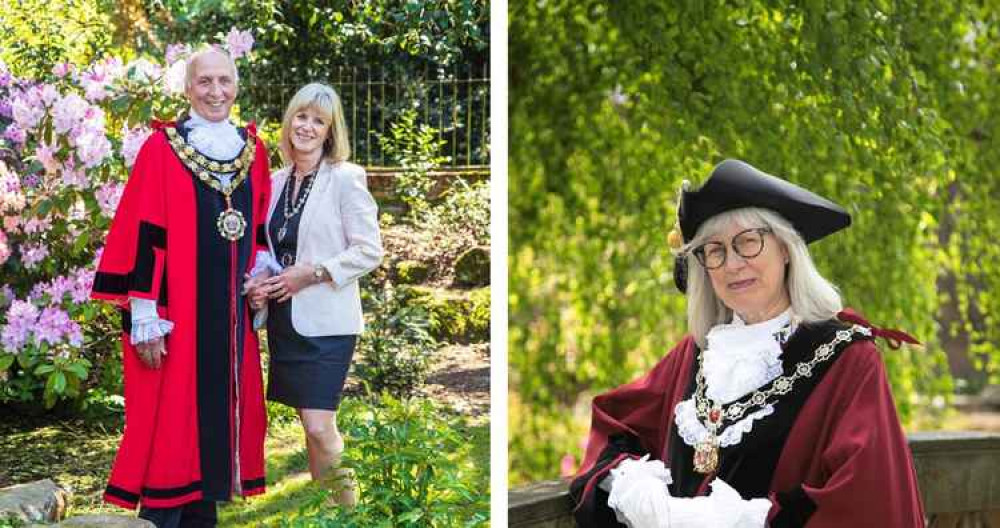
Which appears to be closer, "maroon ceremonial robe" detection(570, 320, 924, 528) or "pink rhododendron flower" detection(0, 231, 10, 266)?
"maroon ceremonial robe" detection(570, 320, 924, 528)

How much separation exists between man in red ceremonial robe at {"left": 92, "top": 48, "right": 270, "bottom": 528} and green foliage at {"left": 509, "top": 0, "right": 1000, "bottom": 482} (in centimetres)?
173

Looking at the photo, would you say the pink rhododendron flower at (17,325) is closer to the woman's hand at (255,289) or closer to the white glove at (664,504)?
the woman's hand at (255,289)

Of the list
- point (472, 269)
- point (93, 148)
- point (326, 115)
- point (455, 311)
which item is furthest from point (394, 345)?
point (93, 148)

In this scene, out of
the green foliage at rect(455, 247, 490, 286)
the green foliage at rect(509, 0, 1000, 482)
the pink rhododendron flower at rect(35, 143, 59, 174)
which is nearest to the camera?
the pink rhododendron flower at rect(35, 143, 59, 174)

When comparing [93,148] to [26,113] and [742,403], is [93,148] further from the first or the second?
[742,403]

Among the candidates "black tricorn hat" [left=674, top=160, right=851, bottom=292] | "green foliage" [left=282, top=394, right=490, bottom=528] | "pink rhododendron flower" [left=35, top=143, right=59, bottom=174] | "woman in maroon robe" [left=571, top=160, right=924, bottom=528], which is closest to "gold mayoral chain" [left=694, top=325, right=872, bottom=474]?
"woman in maroon robe" [left=571, top=160, right=924, bottom=528]

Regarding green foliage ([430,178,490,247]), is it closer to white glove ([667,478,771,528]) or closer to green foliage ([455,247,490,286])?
green foliage ([455,247,490,286])

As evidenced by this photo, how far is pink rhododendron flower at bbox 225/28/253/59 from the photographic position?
3.09 metres

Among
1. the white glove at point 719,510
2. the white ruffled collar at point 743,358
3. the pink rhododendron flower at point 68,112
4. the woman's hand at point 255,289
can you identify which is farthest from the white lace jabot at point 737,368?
the pink rhododendron flower at point 68,112

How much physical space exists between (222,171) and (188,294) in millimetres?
322

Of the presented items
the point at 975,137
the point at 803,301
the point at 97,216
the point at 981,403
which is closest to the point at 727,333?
the point at 803,301

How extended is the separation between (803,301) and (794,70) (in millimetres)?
2094

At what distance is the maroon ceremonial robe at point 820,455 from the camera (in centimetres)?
208

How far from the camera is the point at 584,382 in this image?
4957 mm
